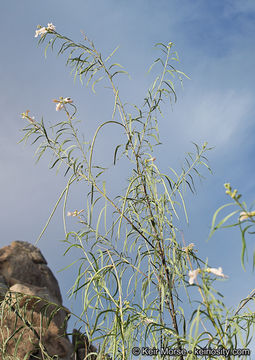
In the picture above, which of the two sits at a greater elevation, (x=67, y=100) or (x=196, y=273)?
(x=67, y=100)

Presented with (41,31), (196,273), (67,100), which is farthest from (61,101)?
(196,273)

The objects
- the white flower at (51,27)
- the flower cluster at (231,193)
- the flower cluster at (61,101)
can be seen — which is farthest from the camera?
the white flower at (51,27)

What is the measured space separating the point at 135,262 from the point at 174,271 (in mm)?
198

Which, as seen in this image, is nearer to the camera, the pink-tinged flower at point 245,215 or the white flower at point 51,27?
the pink-tinged flower at point 245,215

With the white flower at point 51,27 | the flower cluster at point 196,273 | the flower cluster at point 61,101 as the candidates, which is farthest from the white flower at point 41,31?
the flower cluster at point 196,273

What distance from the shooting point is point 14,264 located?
626cm

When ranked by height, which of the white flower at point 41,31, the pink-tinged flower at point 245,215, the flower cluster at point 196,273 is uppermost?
the white flower at point 41,31

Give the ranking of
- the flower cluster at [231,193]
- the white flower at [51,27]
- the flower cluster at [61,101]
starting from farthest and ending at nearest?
the white flower at [51,27]
the flower cluster at [61,101]
the flower cluster at [231,193]

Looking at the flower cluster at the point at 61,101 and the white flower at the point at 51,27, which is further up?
the white flower at the point at 51,27

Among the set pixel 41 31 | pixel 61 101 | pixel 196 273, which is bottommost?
pixel 196 273

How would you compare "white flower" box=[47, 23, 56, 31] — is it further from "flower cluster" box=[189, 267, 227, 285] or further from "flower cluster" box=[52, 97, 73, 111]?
"flower cluster" box=[189, 267, 227, 285]

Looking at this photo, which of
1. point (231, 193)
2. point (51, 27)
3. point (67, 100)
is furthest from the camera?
point (51, 27)

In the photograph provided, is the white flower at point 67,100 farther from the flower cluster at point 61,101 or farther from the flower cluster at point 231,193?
the flower cluster at point 231,193

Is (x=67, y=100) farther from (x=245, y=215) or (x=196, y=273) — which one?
(x=245, y=215)
